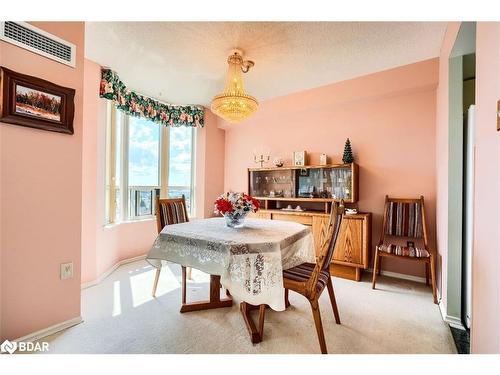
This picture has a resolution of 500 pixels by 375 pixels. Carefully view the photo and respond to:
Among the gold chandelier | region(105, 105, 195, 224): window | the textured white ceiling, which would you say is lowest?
region(105, 105, 195, 224): window

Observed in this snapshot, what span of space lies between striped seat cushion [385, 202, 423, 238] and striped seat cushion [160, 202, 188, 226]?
2.38 meters

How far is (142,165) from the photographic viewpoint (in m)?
3.62

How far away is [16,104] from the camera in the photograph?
5.01ft

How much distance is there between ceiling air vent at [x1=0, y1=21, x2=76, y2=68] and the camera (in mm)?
1497

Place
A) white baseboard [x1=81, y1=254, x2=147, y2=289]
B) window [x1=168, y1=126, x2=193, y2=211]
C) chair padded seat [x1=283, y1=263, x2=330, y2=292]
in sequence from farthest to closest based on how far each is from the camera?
window [x1=168, y1=126, x2=193, y2=211] < white baseboard [x1=81, y1=254, x2=147, y2=289] < chair padded seat [x1=283, y1=263, x2=330, y2=292]

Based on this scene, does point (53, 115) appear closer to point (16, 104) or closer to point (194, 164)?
point (16, 104)

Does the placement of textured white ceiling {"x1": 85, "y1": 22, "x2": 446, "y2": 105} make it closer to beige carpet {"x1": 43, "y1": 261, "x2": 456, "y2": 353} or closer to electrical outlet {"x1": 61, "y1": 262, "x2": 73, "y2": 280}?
electrical outlet {"x1": 61, "y1": 262, "x2": 73, "y2": 280}

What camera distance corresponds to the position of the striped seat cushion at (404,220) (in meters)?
2.66

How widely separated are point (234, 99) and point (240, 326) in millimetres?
1916

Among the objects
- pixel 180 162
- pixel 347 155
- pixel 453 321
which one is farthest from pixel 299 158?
pixel 453 321

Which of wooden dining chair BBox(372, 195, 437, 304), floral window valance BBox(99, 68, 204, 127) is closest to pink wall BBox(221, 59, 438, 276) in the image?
wooden dining chair BBox(372, 195, 437, 304)

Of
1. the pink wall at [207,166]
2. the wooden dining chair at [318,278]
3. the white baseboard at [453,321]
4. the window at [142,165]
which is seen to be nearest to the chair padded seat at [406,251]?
the white baseboard at [453,321]

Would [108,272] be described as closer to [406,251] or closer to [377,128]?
[406,251]

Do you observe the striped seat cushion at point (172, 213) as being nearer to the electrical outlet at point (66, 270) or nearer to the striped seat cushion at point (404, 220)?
the electrical outlet at point (66, 270)
